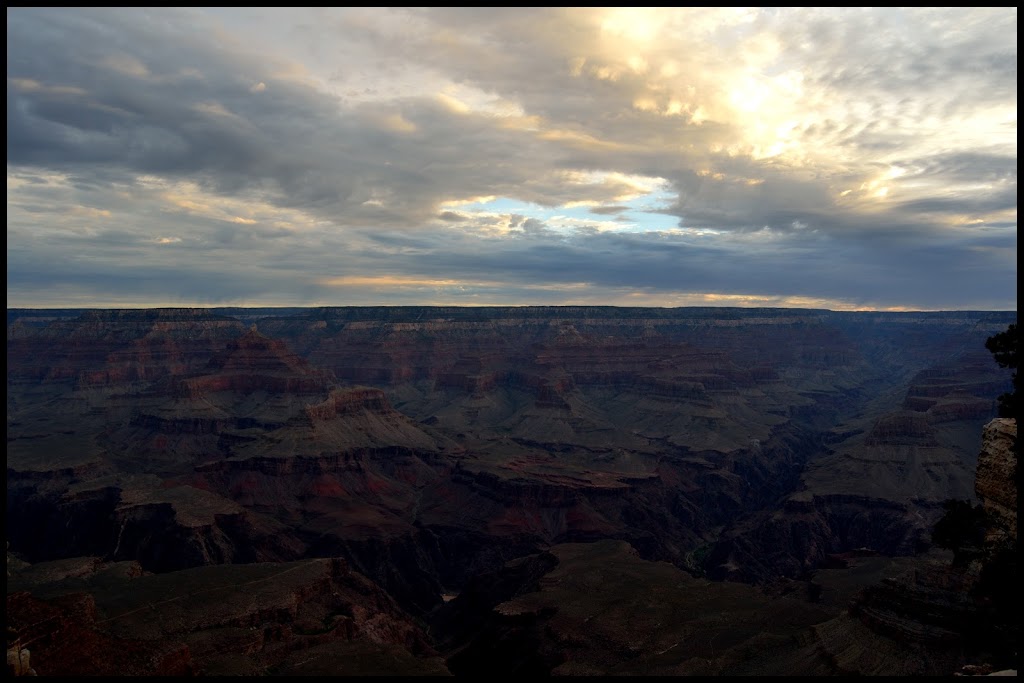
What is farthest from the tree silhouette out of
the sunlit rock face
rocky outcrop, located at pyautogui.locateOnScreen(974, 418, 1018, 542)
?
the sunlit rock face

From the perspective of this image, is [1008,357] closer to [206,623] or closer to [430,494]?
[206,623]

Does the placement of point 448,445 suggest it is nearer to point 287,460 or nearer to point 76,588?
point 287,460

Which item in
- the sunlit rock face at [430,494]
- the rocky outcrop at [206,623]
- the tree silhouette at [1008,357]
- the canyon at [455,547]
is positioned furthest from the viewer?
the sunlit rock face at [430,494]

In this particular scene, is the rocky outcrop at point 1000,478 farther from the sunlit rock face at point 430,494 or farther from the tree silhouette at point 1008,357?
the sunlit rock face at point 430,494

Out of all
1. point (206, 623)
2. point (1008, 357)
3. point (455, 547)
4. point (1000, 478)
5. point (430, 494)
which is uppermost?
point (1008, 357)

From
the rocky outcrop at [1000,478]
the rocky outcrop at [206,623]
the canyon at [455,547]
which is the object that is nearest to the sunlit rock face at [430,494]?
the canyon at [455,547]

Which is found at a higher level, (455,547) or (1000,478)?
(1000,478)

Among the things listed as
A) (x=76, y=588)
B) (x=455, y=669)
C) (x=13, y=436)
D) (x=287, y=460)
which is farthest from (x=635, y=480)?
(x=13, y=436)

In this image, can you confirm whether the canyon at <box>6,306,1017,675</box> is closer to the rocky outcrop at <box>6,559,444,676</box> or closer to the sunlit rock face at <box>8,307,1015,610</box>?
the rocky outcrop at <box>6,559,444,676</box>

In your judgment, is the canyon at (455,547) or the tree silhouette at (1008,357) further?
the canyon at (455,547)

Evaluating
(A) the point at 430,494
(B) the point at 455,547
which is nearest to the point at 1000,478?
(B) the point at 455,547

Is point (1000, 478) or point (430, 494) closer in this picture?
point (1000, 478)
